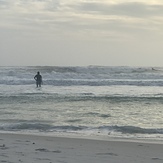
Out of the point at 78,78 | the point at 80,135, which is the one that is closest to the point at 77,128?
the point at 80,135

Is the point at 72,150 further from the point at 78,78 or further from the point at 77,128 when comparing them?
the point at 78,78

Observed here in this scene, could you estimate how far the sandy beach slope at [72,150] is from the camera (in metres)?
5.41

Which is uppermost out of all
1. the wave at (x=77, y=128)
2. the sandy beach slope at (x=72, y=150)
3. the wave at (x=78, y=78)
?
the wave at (x=78, y=78)

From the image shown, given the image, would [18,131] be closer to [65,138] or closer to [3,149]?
[65,138]

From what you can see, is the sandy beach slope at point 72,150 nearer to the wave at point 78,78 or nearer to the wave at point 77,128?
the wave at point 77,128

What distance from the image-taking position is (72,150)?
6.25 m

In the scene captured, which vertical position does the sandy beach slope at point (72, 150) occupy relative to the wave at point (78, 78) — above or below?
below

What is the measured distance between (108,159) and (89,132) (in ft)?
10.1

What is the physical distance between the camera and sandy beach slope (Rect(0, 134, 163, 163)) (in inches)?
213

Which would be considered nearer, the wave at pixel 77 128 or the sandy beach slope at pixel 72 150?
the sandy beach slope at pixel 72 150

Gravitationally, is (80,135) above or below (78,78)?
below

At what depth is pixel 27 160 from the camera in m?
5.21

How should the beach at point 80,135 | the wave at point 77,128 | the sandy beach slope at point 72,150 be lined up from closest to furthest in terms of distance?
the sandy beach slope at point 72,150 < the beach at point 80,135 < the wave at point 77,128

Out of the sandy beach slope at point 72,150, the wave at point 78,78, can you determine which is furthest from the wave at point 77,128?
the wave at point 78,78
